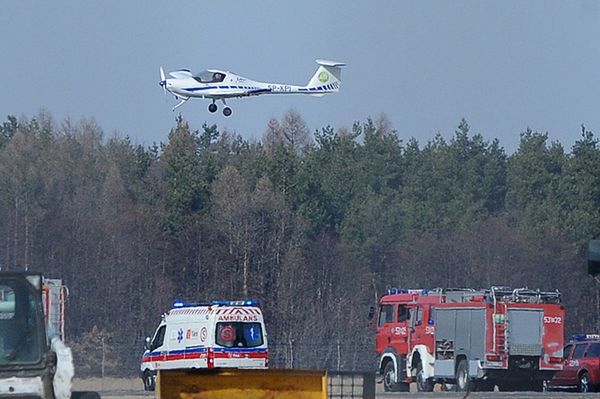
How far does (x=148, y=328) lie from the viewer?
227 ft

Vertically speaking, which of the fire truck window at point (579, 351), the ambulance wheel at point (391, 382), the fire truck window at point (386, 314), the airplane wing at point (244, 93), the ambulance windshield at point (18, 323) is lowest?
the ambulance wheel at point (391, 382)

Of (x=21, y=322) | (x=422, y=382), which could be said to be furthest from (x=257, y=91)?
(x=21, y=322)

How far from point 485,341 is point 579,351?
4.53m

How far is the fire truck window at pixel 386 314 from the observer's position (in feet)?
130

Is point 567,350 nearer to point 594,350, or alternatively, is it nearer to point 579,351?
point 579,351

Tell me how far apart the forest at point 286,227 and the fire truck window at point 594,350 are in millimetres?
26292

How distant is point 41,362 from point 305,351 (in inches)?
1683

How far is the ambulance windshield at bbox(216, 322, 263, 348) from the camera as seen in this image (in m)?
32.9

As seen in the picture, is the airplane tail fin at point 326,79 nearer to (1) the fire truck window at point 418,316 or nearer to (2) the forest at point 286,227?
(2) the forest at point 286,227

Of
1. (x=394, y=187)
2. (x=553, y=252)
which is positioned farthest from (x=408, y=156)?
(x=553, y=252)

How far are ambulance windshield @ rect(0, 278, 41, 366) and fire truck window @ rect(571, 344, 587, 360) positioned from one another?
31.2 m

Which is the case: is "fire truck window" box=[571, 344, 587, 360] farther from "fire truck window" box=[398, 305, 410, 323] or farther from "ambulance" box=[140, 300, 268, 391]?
"ambulance" box=[140, 300, 268, 391]

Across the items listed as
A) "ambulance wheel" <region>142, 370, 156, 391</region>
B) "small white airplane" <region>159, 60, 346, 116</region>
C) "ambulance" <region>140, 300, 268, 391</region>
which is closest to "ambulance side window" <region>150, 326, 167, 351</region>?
"ambulance" <region>140, 300, 268, 391</region>

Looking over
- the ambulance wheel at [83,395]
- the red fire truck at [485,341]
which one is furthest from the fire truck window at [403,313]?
the ambulance wheel at [83,395]
